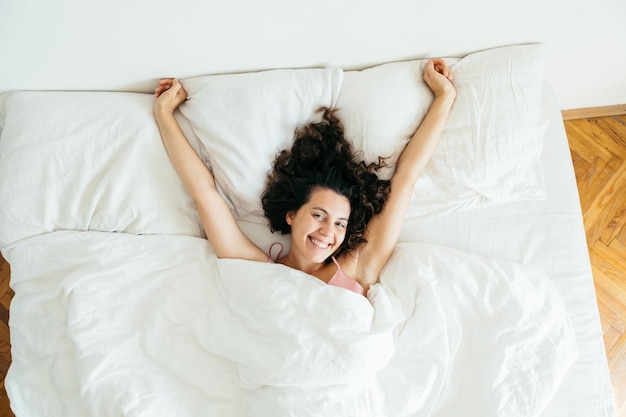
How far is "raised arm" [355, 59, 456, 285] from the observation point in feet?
4.07

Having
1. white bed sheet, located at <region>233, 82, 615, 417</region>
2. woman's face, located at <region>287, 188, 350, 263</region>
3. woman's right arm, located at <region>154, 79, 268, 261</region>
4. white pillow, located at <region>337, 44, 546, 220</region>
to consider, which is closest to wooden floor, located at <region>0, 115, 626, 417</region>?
white bed sheet, located at <region>233, 82, 615, 417</region>

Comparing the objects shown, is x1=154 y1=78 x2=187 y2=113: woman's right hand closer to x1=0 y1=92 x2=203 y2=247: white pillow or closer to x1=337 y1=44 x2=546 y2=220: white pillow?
x1=0 y1=92 x2=203 y2=247: white pillow

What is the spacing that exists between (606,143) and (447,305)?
99 cm

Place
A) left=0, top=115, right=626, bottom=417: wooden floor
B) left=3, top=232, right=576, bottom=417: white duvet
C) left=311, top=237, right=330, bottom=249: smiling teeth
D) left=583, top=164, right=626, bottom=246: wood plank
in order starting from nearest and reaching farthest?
left=3, top=232, right=576, bottom=417: white duvet, left=311, top=237, right=330, bottom=249: smiling teeth, left=0, top=115, right=626, bottom=417: wooden floor, left=583, top=164, right=626, bottom=246: wood plank

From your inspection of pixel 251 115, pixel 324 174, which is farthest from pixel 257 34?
pixel 324 174

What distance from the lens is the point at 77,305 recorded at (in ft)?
3.73

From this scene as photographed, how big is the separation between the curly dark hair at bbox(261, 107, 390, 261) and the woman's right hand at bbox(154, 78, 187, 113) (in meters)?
0.32

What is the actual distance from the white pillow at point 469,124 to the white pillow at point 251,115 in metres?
0.09

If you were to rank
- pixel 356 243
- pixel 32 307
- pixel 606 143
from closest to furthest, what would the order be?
pixel 32 307 → pixel 356 243 → pixel 606 143

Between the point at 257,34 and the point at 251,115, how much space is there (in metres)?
0.21

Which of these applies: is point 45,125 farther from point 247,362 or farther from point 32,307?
point 247,362

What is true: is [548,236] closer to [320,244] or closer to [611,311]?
[611,311]

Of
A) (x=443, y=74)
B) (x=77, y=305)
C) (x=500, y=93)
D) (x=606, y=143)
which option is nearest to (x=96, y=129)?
(x=77, y=305)

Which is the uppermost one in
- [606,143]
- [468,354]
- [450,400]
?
[606,143]
